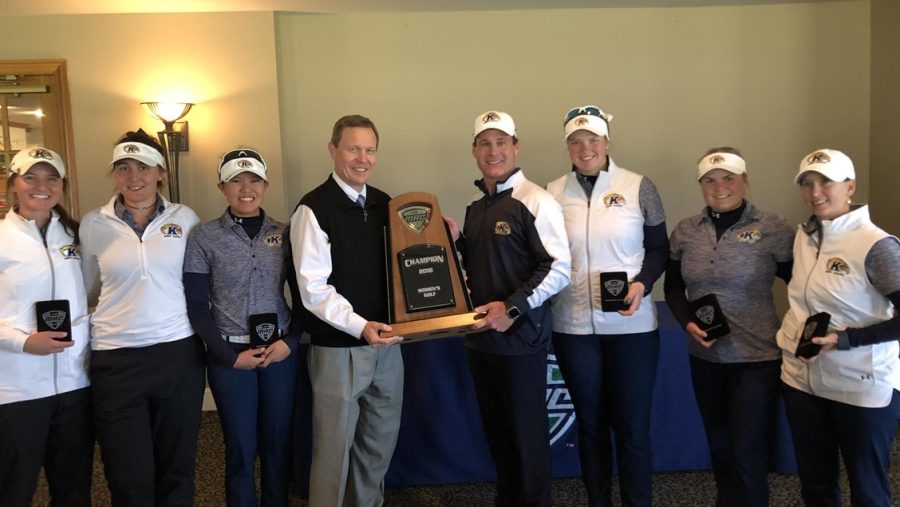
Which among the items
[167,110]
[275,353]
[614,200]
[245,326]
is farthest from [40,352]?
[167,110]

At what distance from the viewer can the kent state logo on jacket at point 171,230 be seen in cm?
207

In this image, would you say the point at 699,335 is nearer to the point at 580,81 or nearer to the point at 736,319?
the point at 736,319

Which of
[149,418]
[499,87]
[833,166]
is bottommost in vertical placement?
[149,418]

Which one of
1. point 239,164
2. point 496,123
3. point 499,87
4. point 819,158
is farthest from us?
point 499,87

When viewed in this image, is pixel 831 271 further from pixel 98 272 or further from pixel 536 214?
pixel 98 272

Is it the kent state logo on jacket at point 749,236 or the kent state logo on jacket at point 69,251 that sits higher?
the kent state logo on jacket at point 69,251

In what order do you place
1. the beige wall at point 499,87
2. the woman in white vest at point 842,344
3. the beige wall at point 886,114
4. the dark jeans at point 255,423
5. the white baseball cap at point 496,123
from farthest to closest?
the beige wall at point 499,87
the beige wall at point 886,114
the white baseball cap at point 496,123
the dark jeans at point 255,423
the woman in white vest at point 842,344

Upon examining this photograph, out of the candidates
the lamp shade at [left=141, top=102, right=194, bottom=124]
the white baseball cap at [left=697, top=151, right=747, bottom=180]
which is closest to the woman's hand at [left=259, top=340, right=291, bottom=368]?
the white baseball cap at [left=697, top=151, right=747, bottom=180]

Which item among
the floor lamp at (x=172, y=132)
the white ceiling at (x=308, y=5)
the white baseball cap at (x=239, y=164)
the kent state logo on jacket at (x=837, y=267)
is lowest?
the kent state logo on jacket at (x=837, y=267)

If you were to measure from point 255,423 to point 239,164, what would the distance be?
3.09 feet

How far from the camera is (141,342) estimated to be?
2004 millimetres

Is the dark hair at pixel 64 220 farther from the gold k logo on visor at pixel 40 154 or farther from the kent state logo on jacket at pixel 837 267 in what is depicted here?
the kent state logo on jacket at pixel 837 267

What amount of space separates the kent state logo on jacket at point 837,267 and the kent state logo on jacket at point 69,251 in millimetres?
2527

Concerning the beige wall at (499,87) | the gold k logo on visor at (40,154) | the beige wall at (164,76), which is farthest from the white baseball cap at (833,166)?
the beige wall at (164,76)
